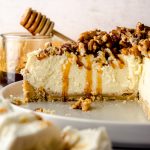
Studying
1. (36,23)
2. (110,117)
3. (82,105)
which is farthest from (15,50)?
(110,117)

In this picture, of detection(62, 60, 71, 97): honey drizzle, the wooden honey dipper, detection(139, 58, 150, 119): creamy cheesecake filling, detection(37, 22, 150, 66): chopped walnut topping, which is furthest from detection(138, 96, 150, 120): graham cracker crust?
the wooden honey dipper

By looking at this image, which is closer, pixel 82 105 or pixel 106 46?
pixel 82 105

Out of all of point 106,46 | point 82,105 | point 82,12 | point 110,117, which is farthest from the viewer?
point 82,12

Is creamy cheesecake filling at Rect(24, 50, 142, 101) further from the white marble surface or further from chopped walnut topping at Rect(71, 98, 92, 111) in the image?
the white marble surface

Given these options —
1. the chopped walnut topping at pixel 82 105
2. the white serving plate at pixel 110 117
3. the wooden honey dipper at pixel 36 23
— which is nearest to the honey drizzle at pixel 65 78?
the white serving plate at pixel 110 117

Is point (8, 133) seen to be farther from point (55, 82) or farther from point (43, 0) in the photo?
point (43, 0)

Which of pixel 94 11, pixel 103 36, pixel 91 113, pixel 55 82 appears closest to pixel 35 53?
pixel 55 82

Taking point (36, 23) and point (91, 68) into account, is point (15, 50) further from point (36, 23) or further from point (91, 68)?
point (91, 68)
